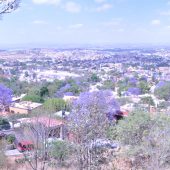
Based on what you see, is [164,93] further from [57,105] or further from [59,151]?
[59,151]

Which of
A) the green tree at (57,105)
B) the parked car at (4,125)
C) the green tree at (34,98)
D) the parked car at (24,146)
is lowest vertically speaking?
the green tree at (34,98)

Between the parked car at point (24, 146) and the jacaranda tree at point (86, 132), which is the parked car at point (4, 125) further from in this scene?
the jacaranda tree at point (86, 132)

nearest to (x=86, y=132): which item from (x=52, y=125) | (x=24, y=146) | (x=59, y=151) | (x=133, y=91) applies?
(x=59, y=151)

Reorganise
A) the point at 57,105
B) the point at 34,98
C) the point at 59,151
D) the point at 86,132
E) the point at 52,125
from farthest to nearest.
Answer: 1. the point at 34,98
2. the point at 57,105
3. the point at 52,125
4. the point at 59,151
5. the point at 86,132

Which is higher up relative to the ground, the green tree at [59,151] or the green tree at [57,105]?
the green tree at [59,151]

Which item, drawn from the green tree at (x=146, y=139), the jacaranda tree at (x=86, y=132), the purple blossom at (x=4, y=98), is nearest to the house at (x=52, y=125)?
the jacaranda tree at (x=86, y=132)

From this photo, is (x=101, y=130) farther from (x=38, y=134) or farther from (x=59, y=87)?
(x=59, y=87)

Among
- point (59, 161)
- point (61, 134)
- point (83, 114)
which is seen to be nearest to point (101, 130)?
point (83, 114)

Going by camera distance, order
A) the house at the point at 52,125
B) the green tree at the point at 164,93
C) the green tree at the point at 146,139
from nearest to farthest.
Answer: the green tree at the point at 146,139 < the house at the point at 52,125 < the green tree at the point at 164,93

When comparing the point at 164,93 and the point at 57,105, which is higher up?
the point at 57,105
